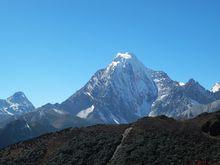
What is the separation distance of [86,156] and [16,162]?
1607cm

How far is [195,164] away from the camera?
84.8 metres

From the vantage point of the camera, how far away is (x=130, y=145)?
99.8 m

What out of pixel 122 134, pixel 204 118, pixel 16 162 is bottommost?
pixel 16 162

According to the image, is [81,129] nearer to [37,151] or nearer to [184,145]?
[37,151]

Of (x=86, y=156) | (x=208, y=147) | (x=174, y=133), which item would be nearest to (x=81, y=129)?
(x=86, y=156)

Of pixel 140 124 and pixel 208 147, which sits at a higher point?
pixel 140 124

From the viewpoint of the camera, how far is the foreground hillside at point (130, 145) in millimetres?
92606

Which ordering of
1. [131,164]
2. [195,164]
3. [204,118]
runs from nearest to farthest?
[195,164] → [131,164] → [204,118]

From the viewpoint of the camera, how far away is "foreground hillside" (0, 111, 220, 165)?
92.6 meters

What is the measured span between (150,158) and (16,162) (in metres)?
31.2

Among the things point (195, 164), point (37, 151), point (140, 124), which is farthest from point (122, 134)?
point (195, 164)

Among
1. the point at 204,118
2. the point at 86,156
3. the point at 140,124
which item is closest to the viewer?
the point at 86,156

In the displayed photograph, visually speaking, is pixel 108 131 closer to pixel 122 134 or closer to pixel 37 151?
pixel 122 134

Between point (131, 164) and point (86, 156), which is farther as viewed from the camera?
point (86, 156)
